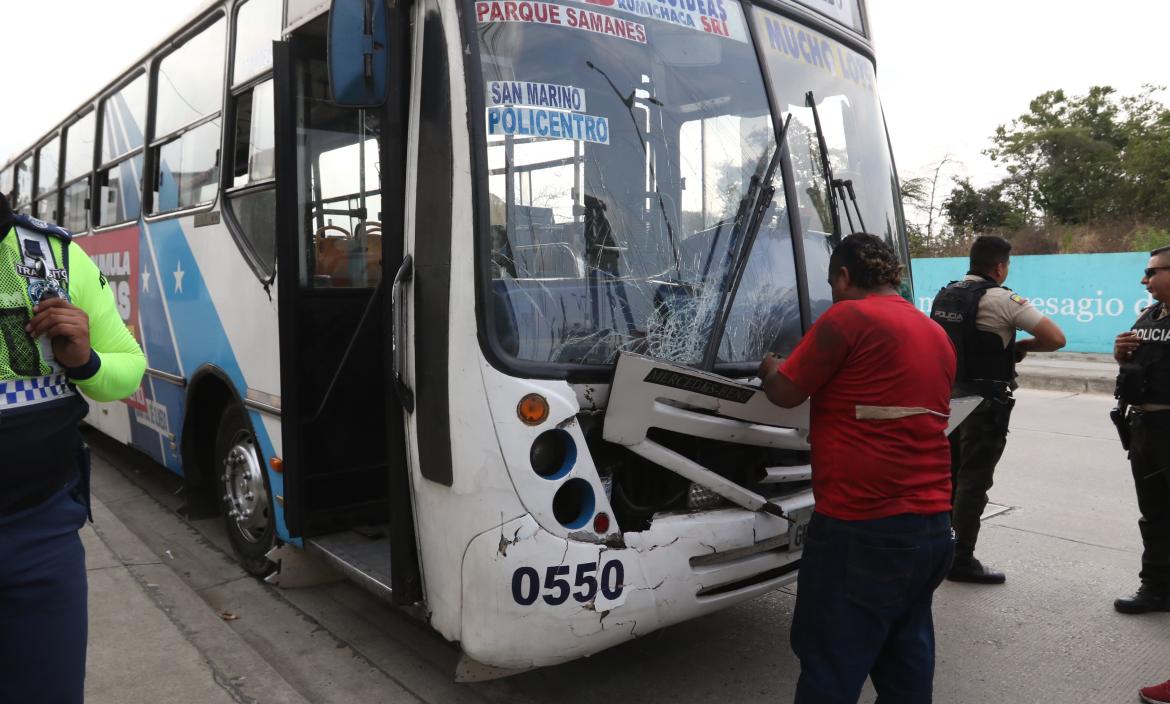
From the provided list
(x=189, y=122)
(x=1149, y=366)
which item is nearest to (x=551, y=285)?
(x=1149, y=366)

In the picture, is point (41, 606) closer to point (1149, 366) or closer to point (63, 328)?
point (63, 328)

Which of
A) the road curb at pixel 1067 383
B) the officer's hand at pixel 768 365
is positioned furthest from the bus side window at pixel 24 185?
the road curb at pixel 1067 383

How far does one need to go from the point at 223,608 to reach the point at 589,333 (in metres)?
2.65

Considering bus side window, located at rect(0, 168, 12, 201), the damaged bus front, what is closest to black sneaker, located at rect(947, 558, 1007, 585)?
the damaged bus front

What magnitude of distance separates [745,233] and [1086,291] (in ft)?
44.0

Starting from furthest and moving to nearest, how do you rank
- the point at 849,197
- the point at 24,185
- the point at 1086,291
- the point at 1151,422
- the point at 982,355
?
the point at 1086,291
the point at 24,185
the point at 982,355
the point at 1151,422
the point at 849,197

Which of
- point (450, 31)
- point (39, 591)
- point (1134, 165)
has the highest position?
point (1134, 165)

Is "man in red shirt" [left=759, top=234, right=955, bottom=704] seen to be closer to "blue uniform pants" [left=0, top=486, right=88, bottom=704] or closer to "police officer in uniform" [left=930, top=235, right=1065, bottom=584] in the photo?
"police officer in uniform" [left=930, top=235, right=1065, bottom=584]

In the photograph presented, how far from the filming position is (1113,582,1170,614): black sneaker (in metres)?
4.25

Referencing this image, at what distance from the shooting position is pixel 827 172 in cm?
373

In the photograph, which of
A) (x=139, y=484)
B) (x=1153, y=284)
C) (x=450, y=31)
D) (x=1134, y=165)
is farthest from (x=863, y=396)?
(x=1134, y=165)

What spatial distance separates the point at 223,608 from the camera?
4.38 meters

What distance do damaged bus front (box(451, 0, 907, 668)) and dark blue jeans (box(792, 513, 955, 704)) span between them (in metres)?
0.47

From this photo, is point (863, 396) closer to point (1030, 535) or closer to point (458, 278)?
point (458, 278)
